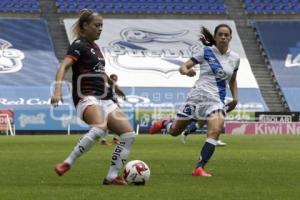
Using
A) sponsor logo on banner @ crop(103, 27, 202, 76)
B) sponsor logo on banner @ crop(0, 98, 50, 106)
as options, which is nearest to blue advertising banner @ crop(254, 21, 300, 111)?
sponsor logo on banner @ crop(103, 27, 202, 76)

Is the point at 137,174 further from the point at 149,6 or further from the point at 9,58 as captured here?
the point at 149,6

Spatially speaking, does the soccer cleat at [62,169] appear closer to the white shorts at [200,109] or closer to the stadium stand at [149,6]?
the white shorts at [200,109]

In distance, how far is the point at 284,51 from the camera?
1783 inches

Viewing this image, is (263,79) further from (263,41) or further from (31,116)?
(31,116)

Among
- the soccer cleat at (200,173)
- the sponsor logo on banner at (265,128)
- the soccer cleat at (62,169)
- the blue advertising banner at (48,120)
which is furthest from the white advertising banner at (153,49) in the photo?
the soccer cleat at (62,169)

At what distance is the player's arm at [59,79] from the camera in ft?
29.8

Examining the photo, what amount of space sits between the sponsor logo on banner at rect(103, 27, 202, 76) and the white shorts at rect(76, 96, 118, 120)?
33.1 m

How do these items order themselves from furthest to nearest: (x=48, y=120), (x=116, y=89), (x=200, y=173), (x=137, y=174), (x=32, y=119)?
(x=48, y=120) → (x=32, y=119) → (x=116, y=89) → (x=200, y=173) → (x=137, y=174)

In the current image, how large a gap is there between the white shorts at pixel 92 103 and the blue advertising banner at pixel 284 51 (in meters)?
32.4

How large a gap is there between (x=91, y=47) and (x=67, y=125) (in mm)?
27070

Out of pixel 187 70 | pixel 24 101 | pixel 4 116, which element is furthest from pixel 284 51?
pixel 187 70

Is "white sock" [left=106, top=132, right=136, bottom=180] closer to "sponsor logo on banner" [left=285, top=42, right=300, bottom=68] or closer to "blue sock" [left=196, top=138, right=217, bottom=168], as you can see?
"blue sock" [left=196, top=138, right=217, bottom=168]

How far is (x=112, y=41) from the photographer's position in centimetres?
4478

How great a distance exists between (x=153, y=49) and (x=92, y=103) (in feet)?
116
